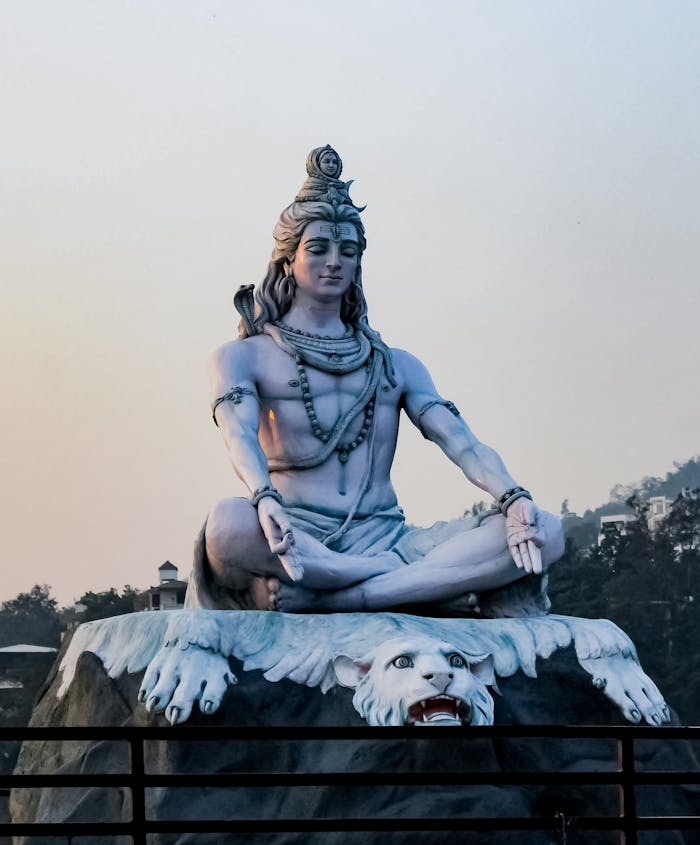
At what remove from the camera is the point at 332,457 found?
9.09m

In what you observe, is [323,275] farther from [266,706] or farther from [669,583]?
[669,583]

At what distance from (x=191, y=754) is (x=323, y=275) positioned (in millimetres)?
2283

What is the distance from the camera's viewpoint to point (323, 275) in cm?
909

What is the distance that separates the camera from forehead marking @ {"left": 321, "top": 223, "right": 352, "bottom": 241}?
905 cm

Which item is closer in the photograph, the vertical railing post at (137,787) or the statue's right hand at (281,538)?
the vertical railing post at (137,787)

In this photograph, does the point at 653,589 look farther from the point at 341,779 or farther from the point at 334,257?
the point at 341,779

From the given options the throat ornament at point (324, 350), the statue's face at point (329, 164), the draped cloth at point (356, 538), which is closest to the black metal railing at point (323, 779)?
the draped cloth at point (356, 538)

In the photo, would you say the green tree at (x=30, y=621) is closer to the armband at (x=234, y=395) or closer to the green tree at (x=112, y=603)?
the green tree at (x=112, y=603)

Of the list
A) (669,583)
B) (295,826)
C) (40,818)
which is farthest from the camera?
(669,583)

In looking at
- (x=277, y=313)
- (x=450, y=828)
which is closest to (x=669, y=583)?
Result: (x=277, y=313)

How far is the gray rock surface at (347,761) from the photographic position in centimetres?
771

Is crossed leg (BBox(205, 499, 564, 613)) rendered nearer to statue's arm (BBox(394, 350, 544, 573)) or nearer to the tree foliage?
statue's arm (BBox(394, 350, 544, 573))

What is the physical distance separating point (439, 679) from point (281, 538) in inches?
35.7

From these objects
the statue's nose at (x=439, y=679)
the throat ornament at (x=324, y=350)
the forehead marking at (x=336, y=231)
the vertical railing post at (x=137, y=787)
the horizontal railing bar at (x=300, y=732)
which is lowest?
the vertical railing post at (x=137, y=787)
